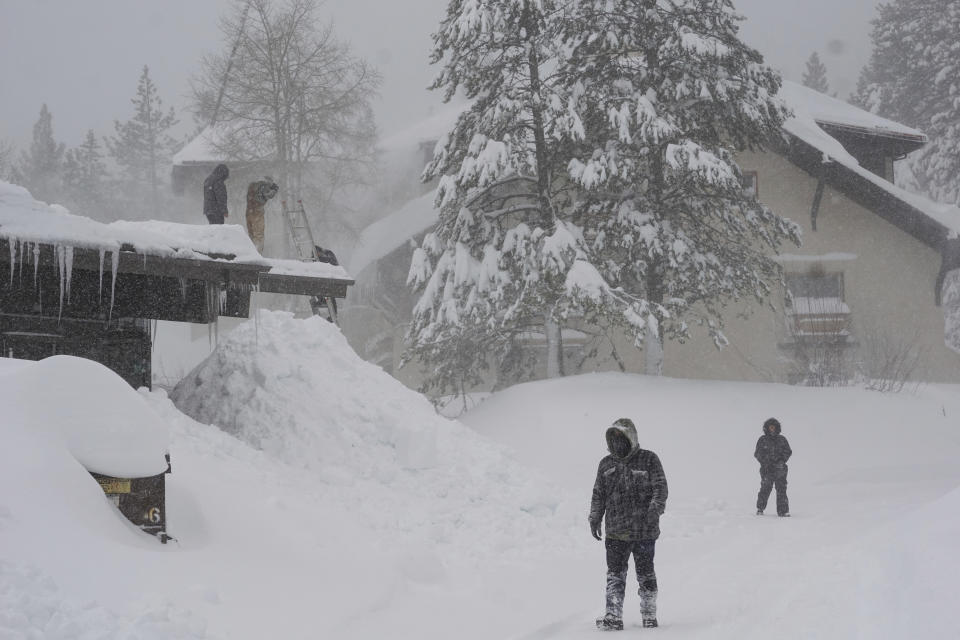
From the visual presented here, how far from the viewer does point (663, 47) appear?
18.6 metres

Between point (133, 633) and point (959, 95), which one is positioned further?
point (959, 95)

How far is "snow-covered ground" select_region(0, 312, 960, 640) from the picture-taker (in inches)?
210

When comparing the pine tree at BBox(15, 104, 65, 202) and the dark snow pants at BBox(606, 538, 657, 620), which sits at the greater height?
the pine tree at BBox(15, 104, 65, 202)

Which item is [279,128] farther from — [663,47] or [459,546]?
[459,546]

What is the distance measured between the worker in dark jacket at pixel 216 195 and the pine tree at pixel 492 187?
5.59 metres

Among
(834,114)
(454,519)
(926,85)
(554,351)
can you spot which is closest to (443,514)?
(454,519)

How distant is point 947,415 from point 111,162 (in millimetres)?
70614

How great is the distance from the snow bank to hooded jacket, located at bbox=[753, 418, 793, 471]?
828 cm

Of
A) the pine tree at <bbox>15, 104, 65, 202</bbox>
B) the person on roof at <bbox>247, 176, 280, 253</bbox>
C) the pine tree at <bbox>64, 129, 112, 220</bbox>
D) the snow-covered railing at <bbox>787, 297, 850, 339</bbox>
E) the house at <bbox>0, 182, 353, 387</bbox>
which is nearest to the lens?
the house at <bbox>0, 182, 353, 387</bbox>

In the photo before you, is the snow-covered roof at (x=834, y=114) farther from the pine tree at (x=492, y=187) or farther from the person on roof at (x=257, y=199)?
the person on roof at (x=257, y=199)

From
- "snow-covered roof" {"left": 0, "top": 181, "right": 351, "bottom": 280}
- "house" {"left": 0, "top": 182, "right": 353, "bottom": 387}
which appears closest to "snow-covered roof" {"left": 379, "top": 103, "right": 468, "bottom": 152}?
"house" {"left": 0, "top": 182, "right": 353, "bottom": 387}

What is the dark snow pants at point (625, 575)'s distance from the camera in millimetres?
5984

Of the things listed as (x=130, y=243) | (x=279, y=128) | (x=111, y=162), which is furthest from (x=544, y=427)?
(x=111, y=162)

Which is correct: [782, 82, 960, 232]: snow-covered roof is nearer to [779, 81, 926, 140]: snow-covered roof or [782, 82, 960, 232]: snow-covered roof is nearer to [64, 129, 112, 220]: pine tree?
[779, 81, 926, 140]: snow-covered roof
